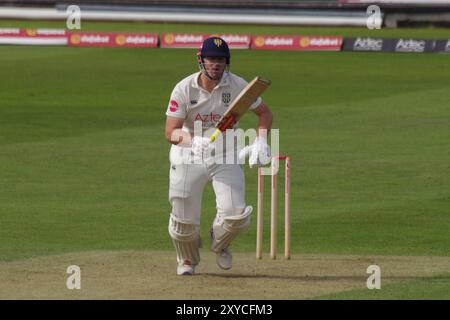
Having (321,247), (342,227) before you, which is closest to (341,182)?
(342,227)

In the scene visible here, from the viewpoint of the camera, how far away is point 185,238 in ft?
36.5

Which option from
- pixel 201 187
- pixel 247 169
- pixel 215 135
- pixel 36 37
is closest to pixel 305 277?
pixel 201 187

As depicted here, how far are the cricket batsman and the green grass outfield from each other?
1542 millimetres

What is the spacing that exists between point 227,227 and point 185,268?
503 millimetres

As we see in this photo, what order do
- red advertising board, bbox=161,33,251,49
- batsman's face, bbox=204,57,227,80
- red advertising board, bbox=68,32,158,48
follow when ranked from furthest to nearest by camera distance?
red advertising board, bbox=68,32,158,48, red advertising board, bbox=161,33,251,49, batsman's face, bbox=204,57,227,80

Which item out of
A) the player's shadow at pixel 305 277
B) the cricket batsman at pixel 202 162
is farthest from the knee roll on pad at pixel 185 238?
the player's shadow at pixel 305 277

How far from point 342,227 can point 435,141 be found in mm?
7124

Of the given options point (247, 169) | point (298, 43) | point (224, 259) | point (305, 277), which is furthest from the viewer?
point (298, 43)

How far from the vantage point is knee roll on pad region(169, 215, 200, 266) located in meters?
11.1

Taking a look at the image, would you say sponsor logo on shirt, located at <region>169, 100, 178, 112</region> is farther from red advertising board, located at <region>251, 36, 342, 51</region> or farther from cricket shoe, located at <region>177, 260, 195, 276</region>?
red advertising board, located at <region>251, 36, 342, 51</region>

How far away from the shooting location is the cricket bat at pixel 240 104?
10680mm

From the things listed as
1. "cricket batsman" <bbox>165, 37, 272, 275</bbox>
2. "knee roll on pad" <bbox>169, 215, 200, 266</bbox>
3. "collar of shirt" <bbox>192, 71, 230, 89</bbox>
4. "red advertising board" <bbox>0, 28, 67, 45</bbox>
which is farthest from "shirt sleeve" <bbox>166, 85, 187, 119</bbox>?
"red advertising board" <bbox>0, 28, 67, 45</bbox>

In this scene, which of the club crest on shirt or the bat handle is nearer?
the bat handle

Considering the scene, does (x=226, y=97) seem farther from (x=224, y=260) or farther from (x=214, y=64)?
(x=224, y=260)
